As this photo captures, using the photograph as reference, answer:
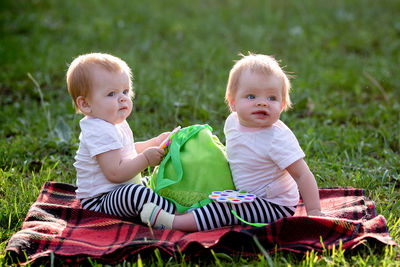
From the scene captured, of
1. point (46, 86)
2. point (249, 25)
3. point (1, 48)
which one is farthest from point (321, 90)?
point (1, 48)

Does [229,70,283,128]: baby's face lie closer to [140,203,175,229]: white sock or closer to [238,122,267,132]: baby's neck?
[238,122,267,132]: baby's neck

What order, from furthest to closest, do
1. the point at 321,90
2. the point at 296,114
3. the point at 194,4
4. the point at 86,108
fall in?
1. the point at 194,4
2. the point at 321,90
3. the point at 296,114
4. the point at 86,108

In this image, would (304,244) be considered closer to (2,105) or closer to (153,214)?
(153,214)

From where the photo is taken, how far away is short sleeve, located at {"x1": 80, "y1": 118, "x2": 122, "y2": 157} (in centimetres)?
266

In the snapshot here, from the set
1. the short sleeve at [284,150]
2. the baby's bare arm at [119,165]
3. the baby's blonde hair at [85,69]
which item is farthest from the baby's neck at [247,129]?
the baby's blonde hair at [85,69]

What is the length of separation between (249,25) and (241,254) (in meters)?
5.29

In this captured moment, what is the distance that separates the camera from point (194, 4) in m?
7.94

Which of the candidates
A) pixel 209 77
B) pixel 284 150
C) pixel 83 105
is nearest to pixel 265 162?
pixel 284 150

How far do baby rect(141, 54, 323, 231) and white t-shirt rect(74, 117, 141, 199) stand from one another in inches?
14.0

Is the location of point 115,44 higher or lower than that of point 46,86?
higher

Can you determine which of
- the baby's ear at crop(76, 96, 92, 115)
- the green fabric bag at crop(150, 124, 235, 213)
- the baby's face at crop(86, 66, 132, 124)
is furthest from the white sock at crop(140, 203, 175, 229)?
the baby's ear at crop(76, 96, 92, 115)

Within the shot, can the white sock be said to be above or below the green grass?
below

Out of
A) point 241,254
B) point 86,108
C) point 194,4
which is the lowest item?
point 241,254

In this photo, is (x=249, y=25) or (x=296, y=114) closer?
(x=296, y=114)
